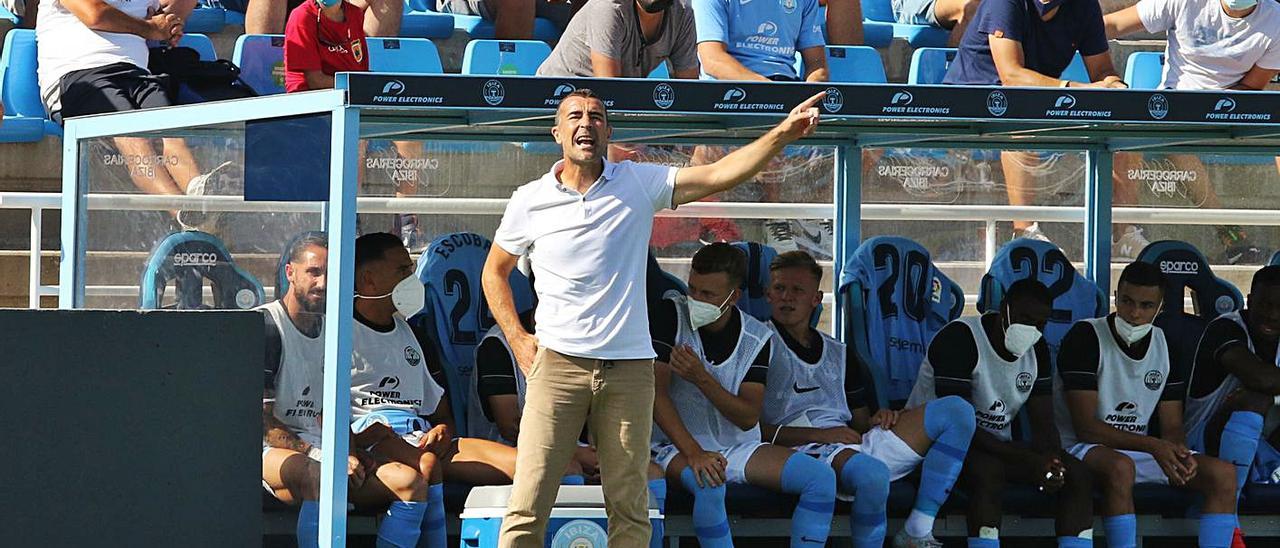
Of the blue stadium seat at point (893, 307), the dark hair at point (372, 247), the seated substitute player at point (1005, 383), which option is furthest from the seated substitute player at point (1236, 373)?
the dark hair at point (372, 247)

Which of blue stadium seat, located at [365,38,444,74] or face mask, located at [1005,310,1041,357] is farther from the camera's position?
blue stadium seat, located at [365,38,444,74]

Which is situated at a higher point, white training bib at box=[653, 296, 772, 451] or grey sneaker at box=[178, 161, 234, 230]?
grey sneaker at box=[178, 161, 234, 230]

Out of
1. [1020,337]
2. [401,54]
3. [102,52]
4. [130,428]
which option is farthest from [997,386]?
[102,52]

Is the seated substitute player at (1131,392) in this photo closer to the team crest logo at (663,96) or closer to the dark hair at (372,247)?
the team crest logo at (663,96)

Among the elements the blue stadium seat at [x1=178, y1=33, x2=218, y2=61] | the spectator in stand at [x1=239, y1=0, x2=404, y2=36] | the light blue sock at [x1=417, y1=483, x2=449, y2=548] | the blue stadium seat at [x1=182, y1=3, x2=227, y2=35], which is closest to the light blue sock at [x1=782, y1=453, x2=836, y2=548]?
the light blue sock at [x1=417, y1=483, x2=449, y2=548]

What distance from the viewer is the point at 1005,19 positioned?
7594 mm

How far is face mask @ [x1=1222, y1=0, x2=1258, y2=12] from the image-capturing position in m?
8.65

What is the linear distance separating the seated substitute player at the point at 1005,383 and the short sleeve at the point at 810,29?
1.63 m

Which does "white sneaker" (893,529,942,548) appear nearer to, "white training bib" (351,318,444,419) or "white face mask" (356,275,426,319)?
"white training bib" (351,318,444,419)

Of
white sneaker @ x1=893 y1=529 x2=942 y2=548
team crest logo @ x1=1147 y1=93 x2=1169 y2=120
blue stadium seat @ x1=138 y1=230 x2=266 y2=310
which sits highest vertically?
team crest logo @ x1=1147 y1=93 x2=1169 y2=120

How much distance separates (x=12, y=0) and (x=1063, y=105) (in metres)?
6.30

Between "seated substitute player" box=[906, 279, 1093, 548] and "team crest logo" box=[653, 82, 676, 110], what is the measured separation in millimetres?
1907

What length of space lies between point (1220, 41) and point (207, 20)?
5.72 m

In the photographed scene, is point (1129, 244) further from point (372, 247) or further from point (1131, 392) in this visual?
point (372, 247)
